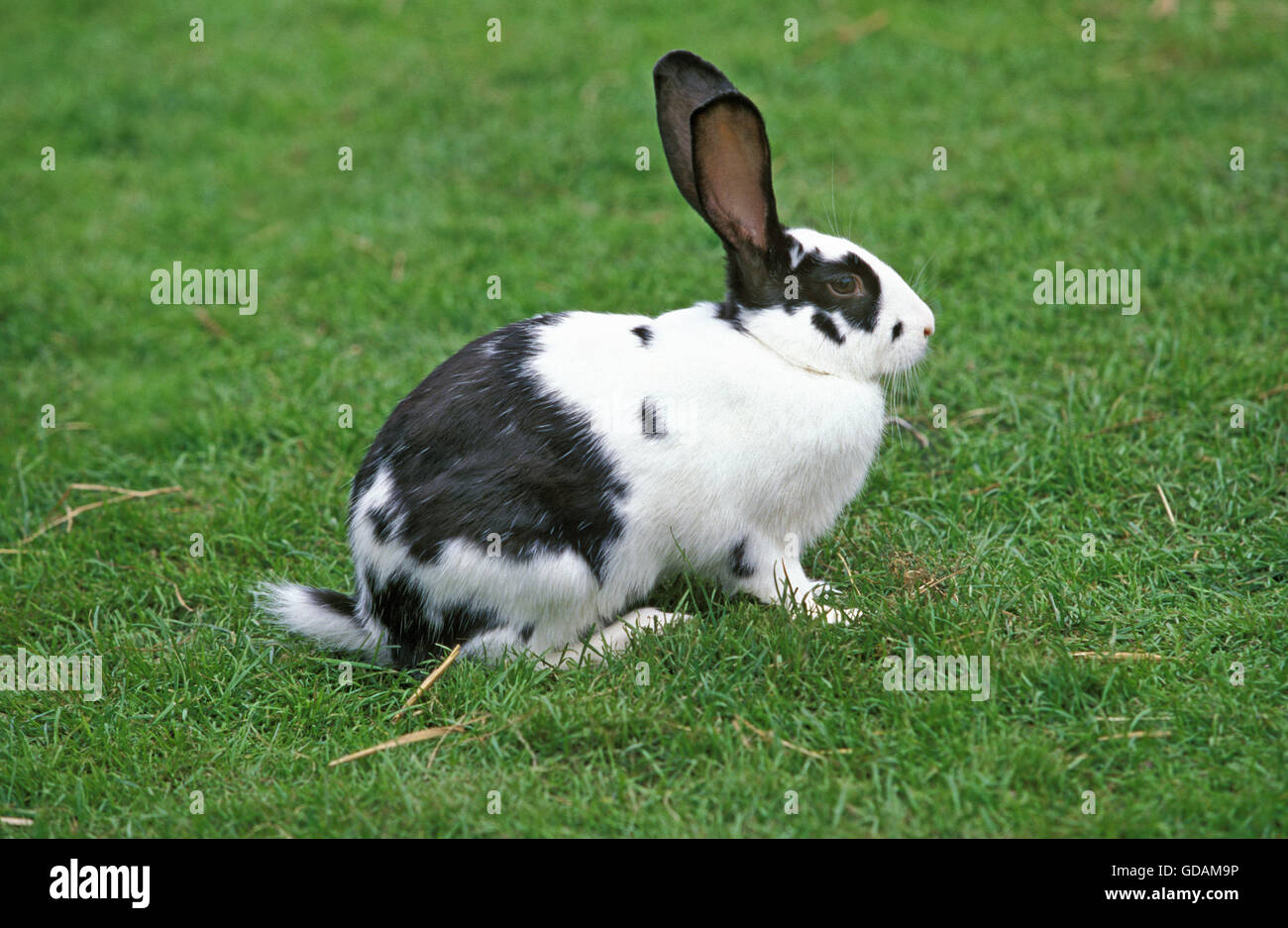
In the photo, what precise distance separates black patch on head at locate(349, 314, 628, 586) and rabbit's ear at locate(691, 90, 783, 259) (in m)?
0.66

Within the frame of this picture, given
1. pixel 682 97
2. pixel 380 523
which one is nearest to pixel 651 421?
pixel 380 523

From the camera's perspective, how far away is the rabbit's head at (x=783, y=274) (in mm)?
3439

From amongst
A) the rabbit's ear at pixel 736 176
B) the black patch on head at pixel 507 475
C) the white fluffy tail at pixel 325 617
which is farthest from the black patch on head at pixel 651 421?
the white fluffy tail at pixel 325 617

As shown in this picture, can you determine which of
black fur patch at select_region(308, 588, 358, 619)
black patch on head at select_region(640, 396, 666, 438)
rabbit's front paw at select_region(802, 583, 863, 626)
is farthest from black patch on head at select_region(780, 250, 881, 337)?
black fur patch at select_region(308, 588, 358, 619)

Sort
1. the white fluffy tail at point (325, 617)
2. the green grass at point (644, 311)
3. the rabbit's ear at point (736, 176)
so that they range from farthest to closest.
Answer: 1. the white fluffy tail at point (325, 617)
2. the rabbit's ear at point (736, 176)
3. the green grass at point (644, 311)

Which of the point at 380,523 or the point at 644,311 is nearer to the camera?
the point at 380,523

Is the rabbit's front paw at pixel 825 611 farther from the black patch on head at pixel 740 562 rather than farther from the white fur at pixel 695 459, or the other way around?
the black patch on head at pixel 740 562

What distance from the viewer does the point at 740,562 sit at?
3.53 meters

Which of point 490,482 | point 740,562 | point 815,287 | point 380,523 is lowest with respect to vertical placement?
point 740,562

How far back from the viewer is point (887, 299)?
139 inches

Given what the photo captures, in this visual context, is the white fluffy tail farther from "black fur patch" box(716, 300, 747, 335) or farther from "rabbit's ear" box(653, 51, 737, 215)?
"rabbit's ear" box(653, 51, 737, 215)

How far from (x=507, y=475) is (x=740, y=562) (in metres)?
0.70

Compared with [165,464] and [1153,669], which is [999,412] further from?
[165,464]

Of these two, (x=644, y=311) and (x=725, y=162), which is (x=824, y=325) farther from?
(x=644, y=311)
